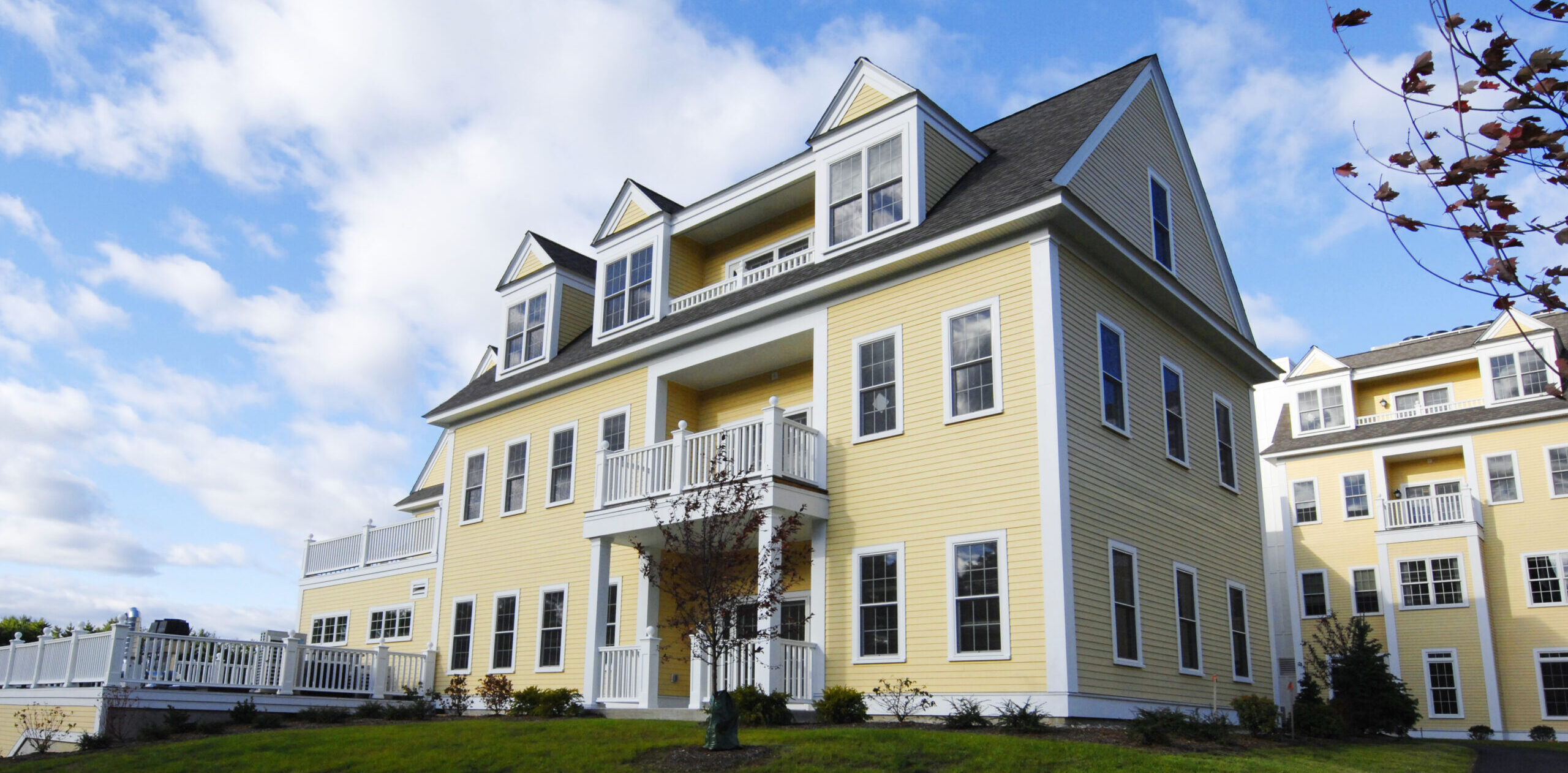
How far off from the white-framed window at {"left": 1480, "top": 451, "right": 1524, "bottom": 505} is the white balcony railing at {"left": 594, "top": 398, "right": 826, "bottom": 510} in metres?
25.2

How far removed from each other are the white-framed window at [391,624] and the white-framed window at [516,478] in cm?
482

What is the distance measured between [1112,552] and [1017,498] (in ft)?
Result: 6.53

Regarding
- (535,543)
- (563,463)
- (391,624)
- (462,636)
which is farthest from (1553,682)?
(391,624)

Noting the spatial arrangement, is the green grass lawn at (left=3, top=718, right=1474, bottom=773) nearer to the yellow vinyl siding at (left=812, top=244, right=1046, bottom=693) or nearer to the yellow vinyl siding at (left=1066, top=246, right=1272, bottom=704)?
the yellow vinyl siding at (left=812, top=244, right=1046, bottom=693)

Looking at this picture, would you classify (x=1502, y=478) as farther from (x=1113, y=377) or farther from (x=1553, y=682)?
(x=1113, y=377)

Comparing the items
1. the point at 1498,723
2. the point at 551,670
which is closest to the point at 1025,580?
the point at 551,670

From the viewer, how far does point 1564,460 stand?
103 feet

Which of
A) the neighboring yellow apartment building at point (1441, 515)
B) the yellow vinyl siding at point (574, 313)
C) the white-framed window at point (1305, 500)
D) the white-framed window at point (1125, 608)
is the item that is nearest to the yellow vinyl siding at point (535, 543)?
the yellow vinyl siding at point (574, 313)

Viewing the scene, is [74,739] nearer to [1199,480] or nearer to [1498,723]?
[1199,480]

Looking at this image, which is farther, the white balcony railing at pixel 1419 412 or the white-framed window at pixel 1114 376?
the white balcony railing at pixel 1419 412

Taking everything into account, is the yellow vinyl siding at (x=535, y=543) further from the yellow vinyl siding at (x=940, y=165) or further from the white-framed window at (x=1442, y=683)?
the white-framed window at (x=1442, y=683)

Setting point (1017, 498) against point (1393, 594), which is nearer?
point (1017, 498)

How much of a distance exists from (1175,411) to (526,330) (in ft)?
49.6

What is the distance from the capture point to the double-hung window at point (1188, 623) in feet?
59.0
